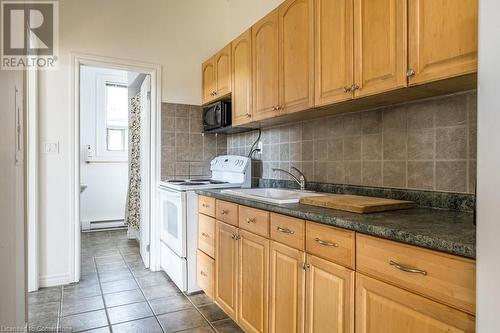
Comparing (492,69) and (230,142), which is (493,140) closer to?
(492,69)

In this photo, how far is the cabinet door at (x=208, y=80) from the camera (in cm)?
307

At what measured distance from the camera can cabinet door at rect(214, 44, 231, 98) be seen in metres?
2.74

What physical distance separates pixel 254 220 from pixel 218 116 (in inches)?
54.4

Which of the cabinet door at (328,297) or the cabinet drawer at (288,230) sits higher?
the cabinet drawer at (288,230)

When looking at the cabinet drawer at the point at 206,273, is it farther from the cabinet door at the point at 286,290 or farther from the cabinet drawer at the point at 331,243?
the cabinet drawer at the point at 331,243

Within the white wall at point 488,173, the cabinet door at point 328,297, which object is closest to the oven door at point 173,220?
the cabinet door at point 328,297

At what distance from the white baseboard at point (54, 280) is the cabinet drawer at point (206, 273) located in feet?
4.02

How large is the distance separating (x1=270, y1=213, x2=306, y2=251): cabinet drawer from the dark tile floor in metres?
0.88

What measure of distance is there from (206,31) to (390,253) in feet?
10.1

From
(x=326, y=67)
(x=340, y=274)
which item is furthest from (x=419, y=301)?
(x=326, y=67)

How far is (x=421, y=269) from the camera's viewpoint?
93 cm

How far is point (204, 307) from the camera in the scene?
233 cm

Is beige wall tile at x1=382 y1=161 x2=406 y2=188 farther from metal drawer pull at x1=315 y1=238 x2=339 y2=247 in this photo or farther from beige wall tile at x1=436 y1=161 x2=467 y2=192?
metal drawer pull at x1=315 y1=238 x2=339 y2=247

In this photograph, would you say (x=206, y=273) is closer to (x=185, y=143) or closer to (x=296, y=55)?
(x=185, y=143)
